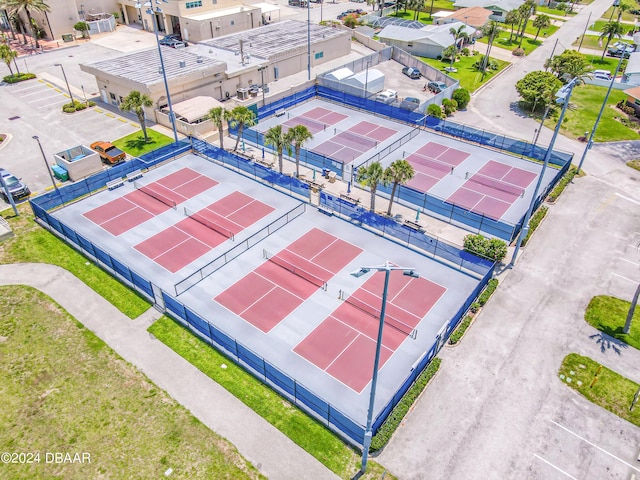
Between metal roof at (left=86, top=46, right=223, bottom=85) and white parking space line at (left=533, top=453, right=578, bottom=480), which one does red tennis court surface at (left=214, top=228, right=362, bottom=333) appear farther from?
metal roof at (left=86, top=46, right=223, bottom=85)

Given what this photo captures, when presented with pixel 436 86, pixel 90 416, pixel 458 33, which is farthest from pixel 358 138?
pixel 458 33

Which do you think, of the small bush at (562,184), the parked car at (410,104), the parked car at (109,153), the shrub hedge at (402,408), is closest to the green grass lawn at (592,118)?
the small bush at (562,184)

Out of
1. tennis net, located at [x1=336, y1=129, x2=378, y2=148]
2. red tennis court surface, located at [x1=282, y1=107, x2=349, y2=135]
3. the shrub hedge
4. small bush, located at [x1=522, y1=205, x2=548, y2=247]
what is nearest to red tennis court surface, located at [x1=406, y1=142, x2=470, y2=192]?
tennis net, located at [x1=336, y1=129, x2=378, y2=148]

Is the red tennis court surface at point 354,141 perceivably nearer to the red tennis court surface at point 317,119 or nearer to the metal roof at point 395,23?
the red tennis court surface at point 317,119

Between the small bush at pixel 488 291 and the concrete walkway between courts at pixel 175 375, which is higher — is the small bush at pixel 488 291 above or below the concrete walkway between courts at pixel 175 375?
above

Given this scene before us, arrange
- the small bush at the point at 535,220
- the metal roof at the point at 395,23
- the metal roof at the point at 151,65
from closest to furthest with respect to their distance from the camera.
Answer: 1. the small bush at the point at 535,220
2. the metal roof at the point at 151,65
3. the metal roof at the point at 395,23

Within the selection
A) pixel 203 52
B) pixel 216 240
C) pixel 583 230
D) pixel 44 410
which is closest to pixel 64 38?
pixel 203 52
